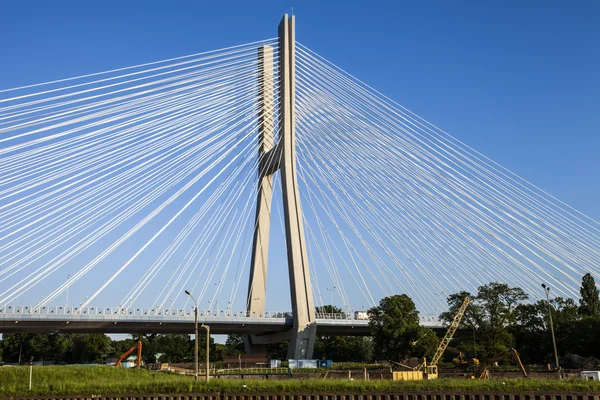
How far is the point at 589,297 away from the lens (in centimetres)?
6362

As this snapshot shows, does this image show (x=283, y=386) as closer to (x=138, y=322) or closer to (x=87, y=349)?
(x=138, y=322)

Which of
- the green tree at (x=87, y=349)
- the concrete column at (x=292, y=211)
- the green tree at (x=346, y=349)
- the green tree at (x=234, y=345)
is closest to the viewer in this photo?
the concrete column at (x=292, y=211)

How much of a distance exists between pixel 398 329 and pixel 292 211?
1573 cm

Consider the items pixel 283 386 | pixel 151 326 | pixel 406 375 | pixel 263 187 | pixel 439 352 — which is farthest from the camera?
pixel 151 326

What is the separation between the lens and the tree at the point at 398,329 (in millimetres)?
51094

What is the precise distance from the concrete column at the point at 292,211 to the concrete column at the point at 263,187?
0.89 meters

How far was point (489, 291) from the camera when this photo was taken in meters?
47.5

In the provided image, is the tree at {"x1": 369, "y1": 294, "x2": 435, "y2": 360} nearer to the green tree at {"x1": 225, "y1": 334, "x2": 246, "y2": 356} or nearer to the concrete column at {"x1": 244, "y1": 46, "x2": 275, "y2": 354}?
the concrete column at {"x1": 244, "y1": 46, "x2": 275, "y2": 354}

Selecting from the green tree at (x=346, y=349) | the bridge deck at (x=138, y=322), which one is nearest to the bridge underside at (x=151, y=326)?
the bridge deck at (x=138, y=322)

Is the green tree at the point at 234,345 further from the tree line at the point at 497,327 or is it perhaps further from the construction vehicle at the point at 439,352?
the construction vehicle at the point at 439,352

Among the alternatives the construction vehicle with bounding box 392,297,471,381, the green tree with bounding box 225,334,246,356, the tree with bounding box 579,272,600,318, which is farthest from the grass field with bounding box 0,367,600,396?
the green tree with bounding box 225,334,246,356

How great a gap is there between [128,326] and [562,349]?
1387 inches

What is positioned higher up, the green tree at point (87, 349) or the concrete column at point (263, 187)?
the concrete column at point (263, 187)

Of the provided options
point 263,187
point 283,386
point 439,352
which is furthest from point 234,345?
point 283,386
